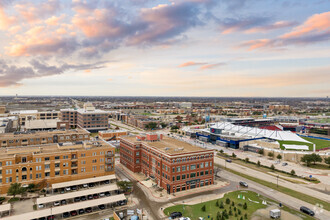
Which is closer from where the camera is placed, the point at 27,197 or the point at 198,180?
the point at 27,197

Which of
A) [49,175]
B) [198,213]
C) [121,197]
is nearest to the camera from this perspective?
[198,213]

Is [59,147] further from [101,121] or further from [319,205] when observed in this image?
[101,121]

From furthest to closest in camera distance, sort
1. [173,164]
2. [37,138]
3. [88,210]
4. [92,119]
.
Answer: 1. [92,119]
2. [37,138]
3. [173,164]
4. [88,210]

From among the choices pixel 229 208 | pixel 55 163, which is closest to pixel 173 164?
pixel 229 208

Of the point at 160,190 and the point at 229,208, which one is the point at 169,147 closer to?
the point at 160,190

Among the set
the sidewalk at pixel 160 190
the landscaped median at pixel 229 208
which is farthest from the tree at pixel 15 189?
the landscaped median at pixel 229 208

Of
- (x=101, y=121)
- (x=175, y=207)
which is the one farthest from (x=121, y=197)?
(x=101, y=121)

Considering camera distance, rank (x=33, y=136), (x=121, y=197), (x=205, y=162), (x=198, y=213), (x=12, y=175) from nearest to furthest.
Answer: (x=198, y=213) < (x=121, y=197) < (x=12, y=175) < (x=205, y=162) < (x=33, y=136)
